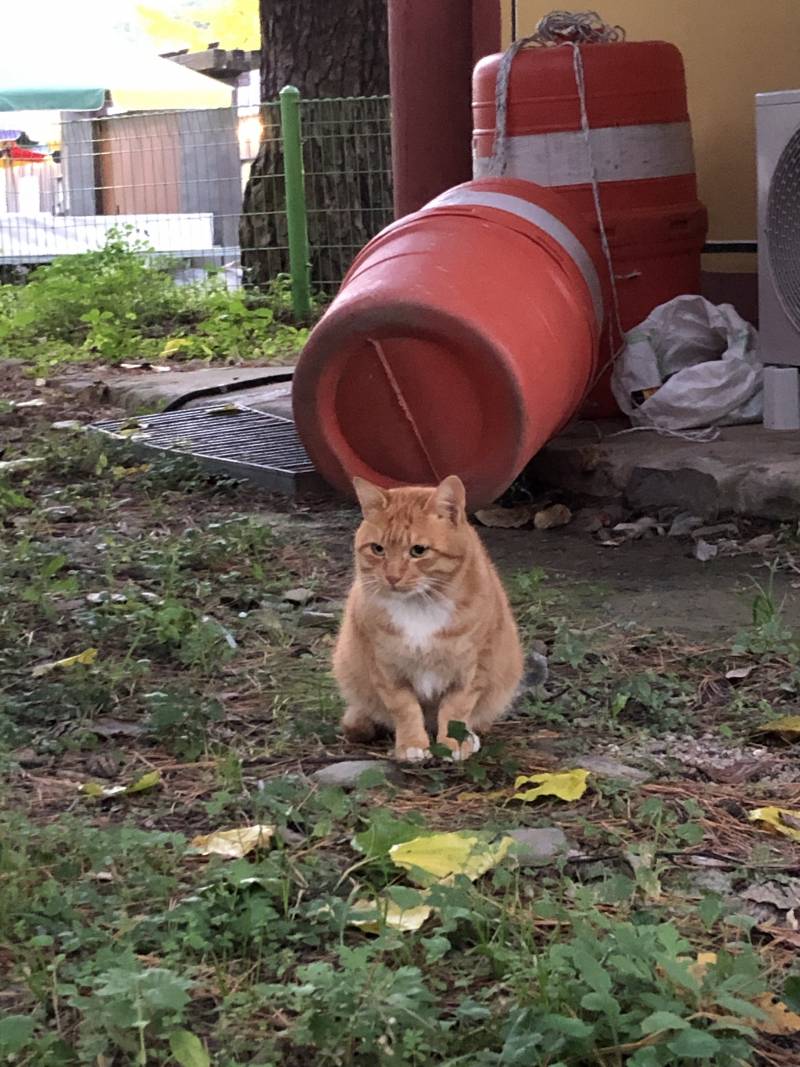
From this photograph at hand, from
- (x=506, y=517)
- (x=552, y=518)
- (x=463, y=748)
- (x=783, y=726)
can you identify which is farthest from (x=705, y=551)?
(x=463, y=748)

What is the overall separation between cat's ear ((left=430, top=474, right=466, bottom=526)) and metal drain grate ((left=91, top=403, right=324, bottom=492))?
2.40m

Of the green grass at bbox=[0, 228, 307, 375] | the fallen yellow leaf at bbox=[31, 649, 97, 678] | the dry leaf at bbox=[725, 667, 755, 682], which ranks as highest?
the green grass at bbox=[0, 228, 307, 375]

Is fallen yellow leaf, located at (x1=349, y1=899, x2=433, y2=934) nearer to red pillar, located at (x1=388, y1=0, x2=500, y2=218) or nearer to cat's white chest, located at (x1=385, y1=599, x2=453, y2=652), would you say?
cat's white chest, located at (x1=385, y1=599, x2=453, y2=652)

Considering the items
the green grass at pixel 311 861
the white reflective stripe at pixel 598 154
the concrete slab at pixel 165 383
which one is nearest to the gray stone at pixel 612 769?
the green grass at pixel 311 861

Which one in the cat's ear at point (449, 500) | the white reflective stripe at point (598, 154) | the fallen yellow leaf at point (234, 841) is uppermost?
the white reflective stripe at point (598, 154)

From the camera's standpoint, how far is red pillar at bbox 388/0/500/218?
633 cm

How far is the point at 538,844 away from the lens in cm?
256

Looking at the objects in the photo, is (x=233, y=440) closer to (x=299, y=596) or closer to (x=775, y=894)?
(x=299, y=596)

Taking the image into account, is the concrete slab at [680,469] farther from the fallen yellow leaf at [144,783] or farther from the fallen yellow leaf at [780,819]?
the fallen yellow leaf at [144,783]

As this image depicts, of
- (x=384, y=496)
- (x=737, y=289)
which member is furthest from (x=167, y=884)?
(x=737, y=289)

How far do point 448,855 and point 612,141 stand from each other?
376 cm

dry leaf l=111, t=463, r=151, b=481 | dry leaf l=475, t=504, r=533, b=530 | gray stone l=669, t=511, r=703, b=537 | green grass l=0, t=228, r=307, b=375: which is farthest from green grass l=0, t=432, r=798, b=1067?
green grass l=0, t=228, r=307, b=375

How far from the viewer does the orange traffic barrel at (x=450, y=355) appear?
4473 mm

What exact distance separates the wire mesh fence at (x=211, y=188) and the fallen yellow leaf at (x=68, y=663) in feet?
22.5
